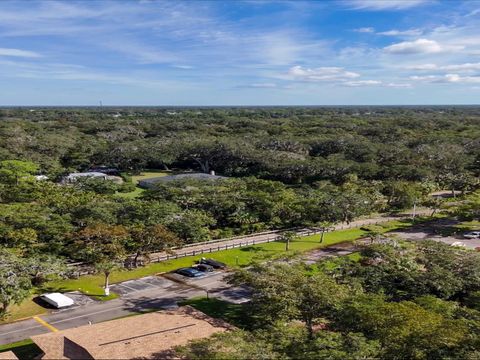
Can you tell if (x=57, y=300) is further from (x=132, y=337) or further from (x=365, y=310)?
(x=365, y=310)

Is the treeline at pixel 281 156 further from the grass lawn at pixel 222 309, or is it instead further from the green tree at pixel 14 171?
the grass lawn at pixel 222 309

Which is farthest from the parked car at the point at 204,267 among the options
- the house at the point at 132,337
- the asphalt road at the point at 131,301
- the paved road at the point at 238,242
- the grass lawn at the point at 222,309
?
the house at the point at 132,337

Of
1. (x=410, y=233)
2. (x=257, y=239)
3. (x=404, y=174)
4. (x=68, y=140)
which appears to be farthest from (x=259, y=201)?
(x=68, y=140)

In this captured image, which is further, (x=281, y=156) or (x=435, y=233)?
(x=281, y=156)

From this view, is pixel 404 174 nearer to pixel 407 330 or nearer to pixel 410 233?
pixel 410 233

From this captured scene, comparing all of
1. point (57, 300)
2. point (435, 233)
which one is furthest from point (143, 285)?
point (435, 233)

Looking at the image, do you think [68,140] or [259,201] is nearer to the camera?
[259,201]
